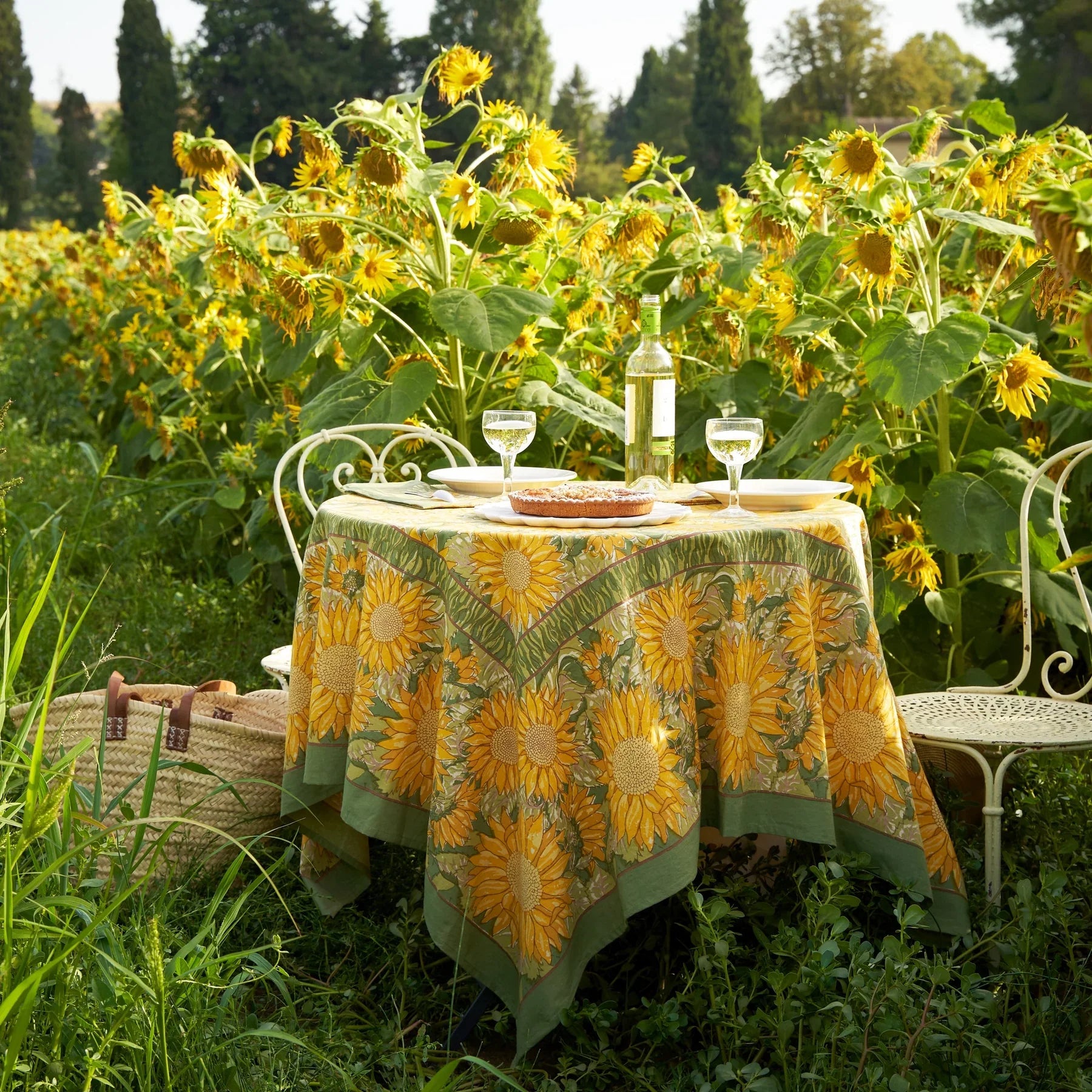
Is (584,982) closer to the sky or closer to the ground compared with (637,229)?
closer to the ground

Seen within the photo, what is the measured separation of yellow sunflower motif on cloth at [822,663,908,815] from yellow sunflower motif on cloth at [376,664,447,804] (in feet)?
2.09

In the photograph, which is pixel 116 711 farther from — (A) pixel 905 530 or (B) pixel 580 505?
(A) pixel 905 530

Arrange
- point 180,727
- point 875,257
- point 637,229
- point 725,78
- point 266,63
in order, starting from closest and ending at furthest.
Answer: point 180,727 < point 875,257 < point 637,229 < point 266,63 < point 725,78

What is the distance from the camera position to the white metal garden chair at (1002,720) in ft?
7.52

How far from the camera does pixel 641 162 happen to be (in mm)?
3664

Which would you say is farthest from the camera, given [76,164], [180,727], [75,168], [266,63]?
[266,63]

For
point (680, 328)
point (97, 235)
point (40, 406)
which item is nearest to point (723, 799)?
point (680, 328)

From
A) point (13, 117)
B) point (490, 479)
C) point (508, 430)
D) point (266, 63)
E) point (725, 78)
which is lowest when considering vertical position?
point (490, 479)

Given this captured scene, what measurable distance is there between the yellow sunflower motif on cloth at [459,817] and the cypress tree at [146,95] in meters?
29.2

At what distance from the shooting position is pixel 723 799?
205 cm

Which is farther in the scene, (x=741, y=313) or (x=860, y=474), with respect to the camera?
(x=741, y=313)

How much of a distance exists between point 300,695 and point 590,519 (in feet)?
2.22

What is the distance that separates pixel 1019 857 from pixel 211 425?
3723 mm

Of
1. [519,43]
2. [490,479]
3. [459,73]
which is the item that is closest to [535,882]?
[490,479]
